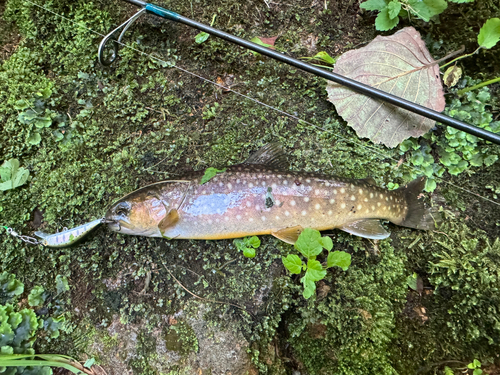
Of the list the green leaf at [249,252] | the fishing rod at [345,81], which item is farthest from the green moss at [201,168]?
the fishing rod at [345,81]

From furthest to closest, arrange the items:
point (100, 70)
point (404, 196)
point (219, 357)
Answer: point (100, 70)
point (404, 196)
point (219, 357)

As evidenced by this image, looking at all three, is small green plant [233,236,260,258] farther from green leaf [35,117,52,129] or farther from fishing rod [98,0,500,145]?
green leaf [35,117,52,129]

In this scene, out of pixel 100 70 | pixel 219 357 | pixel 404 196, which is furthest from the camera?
pixel 100 70

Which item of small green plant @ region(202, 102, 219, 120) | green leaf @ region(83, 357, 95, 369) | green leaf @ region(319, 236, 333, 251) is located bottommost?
green leaf @ region(83, 357, 95, 369)

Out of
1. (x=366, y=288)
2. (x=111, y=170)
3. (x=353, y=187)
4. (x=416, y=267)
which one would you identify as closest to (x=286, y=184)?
(x=353, y=187)

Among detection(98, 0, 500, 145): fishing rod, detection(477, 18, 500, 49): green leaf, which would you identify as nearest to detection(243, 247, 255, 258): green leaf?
detection(98, 0, 500, 145): fishing rod

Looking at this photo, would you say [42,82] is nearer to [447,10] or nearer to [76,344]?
[76,344]
